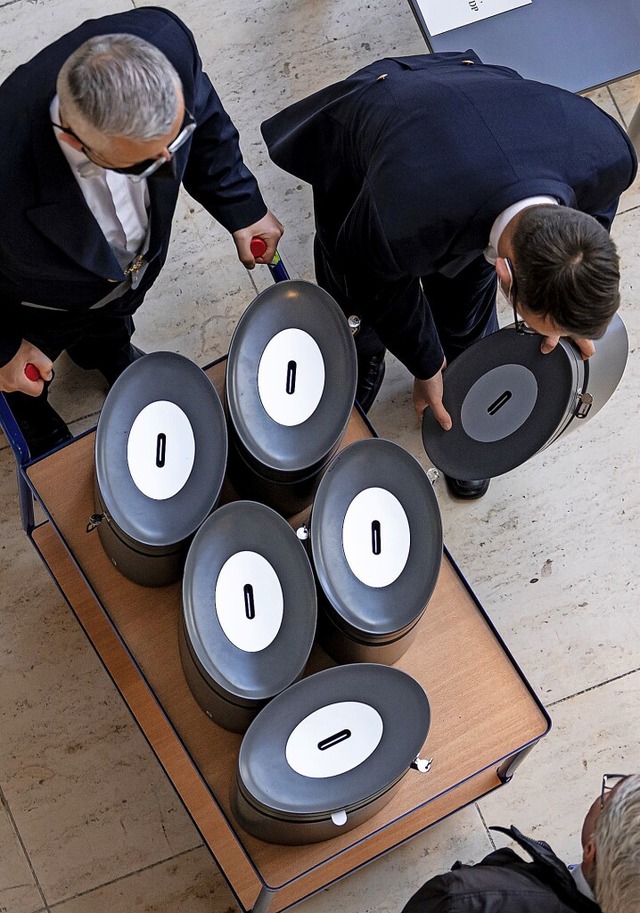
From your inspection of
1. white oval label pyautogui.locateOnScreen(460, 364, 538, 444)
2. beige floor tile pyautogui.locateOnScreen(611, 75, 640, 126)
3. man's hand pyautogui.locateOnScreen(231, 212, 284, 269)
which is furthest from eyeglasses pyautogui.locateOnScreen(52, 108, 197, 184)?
beige floor tile pyautogui.locateOnScreen(611, 75, 640, 126)

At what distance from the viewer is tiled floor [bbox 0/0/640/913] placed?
224cm

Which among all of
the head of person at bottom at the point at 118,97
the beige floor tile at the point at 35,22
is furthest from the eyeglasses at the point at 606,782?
the beige floor tile at the point at 35,22

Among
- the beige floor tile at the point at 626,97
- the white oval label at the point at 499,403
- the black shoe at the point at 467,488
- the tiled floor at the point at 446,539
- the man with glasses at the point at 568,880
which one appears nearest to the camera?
the man with glasses at the point at 568,880

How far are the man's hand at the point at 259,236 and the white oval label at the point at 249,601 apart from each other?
2.20 ft

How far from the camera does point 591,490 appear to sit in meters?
2.54

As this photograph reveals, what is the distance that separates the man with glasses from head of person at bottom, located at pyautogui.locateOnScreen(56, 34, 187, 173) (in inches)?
50.3

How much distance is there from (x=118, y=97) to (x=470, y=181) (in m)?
0.56

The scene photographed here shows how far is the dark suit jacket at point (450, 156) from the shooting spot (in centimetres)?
151

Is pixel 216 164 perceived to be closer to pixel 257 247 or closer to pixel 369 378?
pixel 257 247

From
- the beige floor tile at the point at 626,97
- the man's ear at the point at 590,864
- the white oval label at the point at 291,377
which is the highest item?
the white oval label at the point at 291,377

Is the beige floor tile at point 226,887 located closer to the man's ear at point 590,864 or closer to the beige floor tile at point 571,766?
the beige floor tile at point 571,766

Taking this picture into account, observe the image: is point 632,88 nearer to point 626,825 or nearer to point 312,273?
point 312,273

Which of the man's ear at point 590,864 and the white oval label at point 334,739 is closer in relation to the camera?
the white oval label at point 334,739

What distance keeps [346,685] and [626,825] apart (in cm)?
50
